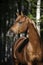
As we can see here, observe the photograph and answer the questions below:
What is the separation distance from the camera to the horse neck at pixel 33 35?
5.95 metres

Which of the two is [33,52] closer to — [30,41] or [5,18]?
[30,41]

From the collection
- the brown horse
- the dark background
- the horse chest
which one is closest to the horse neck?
the brown horse

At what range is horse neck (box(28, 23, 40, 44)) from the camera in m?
5.95

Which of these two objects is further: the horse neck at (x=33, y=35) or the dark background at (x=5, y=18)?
the dark background at (x=5, y=18)

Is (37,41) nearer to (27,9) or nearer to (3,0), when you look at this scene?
(27,9)

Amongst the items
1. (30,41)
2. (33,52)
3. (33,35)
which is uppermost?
(33,35)

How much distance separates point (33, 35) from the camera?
237 inches

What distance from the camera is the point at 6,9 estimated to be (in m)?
8.59

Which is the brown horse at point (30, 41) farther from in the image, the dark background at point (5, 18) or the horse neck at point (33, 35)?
→ the dark background at point (5, 18)

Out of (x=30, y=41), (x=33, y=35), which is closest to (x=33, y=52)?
(x=30, y=41)

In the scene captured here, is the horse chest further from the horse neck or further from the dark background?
the dark background

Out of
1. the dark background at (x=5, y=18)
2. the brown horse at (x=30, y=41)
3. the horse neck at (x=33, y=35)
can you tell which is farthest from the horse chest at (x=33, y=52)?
the dark background at (x=5, y=18)

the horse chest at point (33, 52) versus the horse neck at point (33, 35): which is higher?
the horse neck at point (33, 35)

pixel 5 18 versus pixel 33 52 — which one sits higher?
→ pixel 5 18
